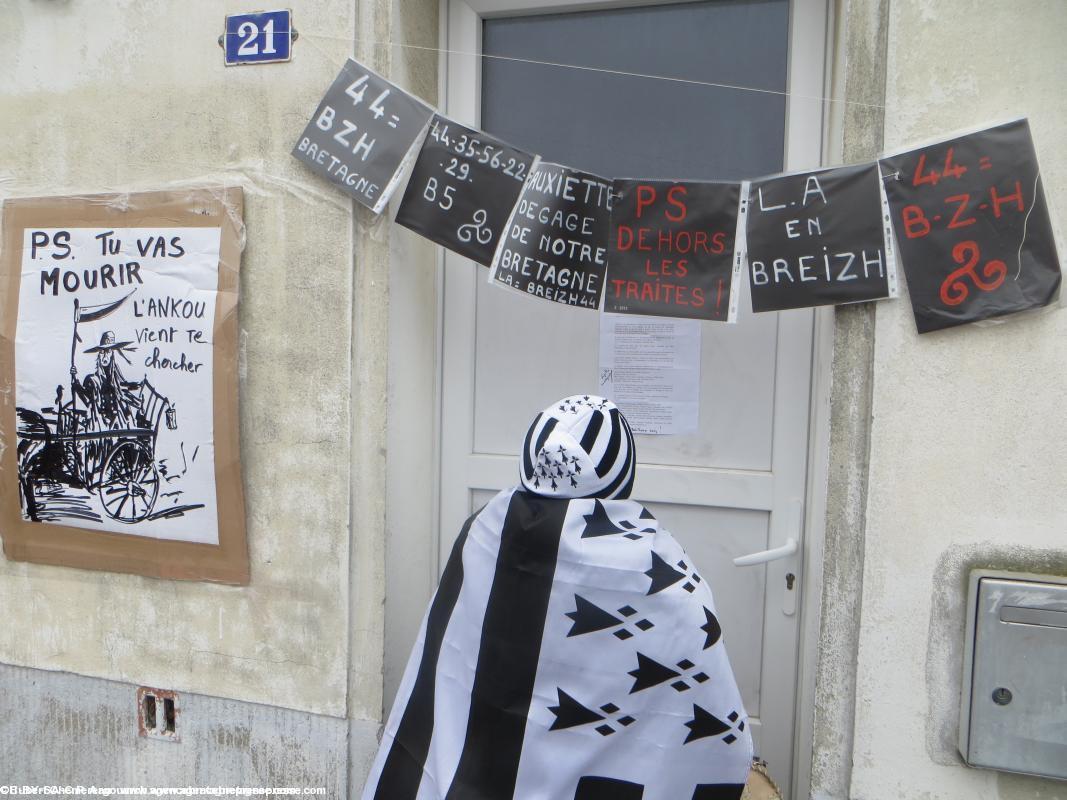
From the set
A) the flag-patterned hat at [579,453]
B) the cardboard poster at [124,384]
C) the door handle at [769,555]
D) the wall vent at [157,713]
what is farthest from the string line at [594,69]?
the wall vent at [157,713]

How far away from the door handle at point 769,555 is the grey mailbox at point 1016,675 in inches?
21.0

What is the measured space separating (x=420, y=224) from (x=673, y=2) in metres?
1.15

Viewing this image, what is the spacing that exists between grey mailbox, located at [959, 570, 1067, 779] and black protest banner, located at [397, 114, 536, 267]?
168cm

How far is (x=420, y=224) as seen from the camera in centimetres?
239

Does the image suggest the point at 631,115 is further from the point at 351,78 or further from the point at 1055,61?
the point at 1055,61

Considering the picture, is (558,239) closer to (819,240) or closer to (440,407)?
(819,240)

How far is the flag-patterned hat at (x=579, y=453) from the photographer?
172 centimetres

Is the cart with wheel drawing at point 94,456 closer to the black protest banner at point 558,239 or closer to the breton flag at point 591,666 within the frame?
the black protest banner at point 558,239

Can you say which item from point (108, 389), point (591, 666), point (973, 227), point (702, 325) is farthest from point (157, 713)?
point (973, 227)

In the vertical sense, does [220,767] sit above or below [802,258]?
below

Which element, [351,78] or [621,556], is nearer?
[621,556]

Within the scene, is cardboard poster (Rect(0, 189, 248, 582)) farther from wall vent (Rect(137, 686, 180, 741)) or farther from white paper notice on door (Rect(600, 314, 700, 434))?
white paper notice on door (Rect(600, 314, 700, 434))

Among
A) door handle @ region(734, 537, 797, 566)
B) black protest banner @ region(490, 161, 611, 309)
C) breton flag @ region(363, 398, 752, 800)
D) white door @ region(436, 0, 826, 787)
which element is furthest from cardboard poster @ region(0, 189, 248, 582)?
door handle @ region(734, 537, 797, 566)

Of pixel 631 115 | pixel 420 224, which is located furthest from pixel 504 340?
pixel 631 115
